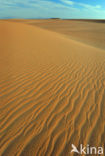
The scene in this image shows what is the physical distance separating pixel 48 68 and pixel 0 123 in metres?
3.15

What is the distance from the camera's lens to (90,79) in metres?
4.43

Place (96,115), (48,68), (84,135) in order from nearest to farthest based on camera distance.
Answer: (84,135)
(96,115)
(48,68)

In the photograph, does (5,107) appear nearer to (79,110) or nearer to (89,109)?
(79,110)

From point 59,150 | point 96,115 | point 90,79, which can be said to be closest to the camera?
point 59,150

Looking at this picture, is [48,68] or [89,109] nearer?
[89,109]

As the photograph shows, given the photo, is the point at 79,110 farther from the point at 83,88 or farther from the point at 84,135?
the point at 83,88

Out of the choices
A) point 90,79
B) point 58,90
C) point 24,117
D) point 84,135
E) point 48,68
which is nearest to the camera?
point 84,135

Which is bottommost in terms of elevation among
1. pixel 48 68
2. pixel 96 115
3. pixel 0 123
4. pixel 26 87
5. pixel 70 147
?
pixel 70 147

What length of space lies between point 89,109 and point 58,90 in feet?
3.59

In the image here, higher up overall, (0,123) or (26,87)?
(26,87)

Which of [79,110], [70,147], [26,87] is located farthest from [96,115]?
[26,87]

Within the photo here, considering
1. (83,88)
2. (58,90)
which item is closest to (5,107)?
(58,90)

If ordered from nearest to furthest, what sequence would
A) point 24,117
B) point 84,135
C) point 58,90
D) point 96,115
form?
point 84,135
point 24,117
point 96,115
point 58,90

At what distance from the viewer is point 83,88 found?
3.79 metres
